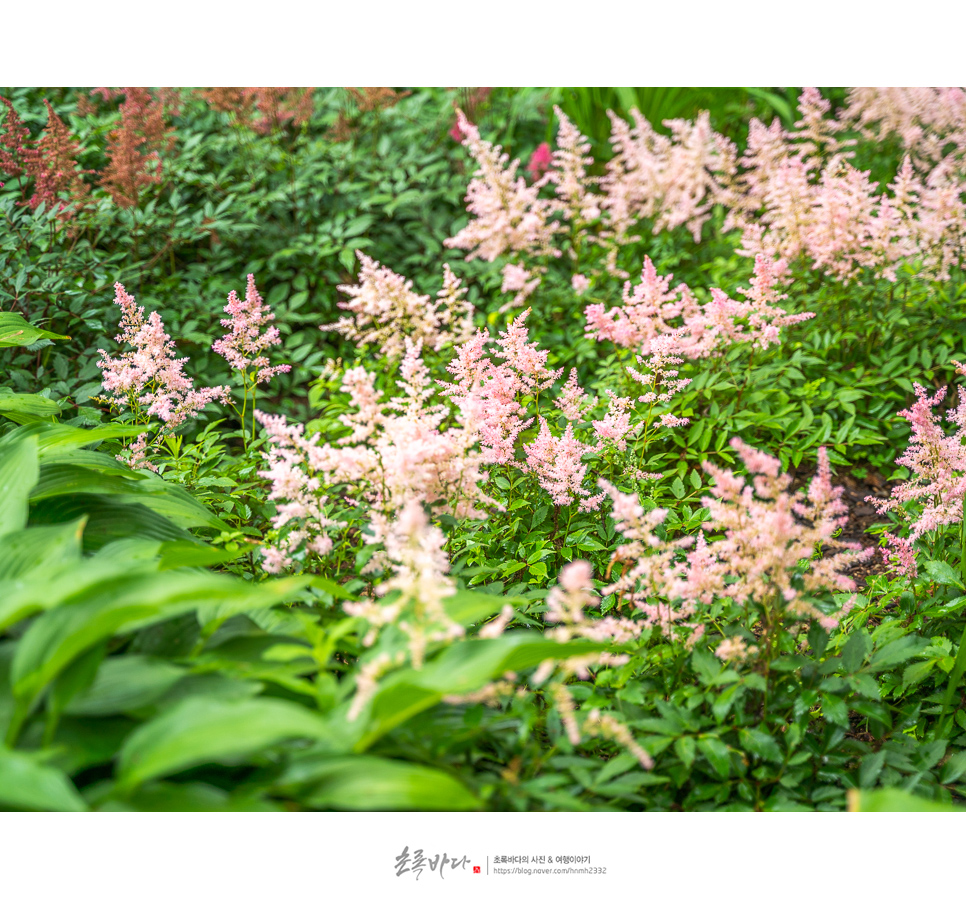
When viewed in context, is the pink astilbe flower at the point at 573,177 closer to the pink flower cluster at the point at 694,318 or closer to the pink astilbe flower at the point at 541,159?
the pink astilbe flower at the point at 541,159

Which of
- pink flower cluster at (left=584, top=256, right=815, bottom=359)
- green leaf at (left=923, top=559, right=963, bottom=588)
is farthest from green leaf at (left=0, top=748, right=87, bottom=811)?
pink flower cluster at (left=584, top=256, right=815, bottom=359)

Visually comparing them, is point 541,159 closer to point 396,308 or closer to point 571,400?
point 396,308

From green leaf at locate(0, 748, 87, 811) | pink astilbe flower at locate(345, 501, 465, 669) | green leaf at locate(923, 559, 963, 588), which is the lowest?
green leaf at locate(923, 559, 963, 588)

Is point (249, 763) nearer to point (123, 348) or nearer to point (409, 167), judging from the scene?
point (123, 348)

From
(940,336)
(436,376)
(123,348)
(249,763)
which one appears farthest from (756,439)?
(123,348)

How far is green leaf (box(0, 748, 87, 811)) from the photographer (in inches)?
31.8

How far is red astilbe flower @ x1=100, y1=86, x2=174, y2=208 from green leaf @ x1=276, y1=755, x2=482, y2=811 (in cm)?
263

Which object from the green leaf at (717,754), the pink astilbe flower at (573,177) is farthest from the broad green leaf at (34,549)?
the pink astilbe flower at (573,177)

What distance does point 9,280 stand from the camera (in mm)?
2492

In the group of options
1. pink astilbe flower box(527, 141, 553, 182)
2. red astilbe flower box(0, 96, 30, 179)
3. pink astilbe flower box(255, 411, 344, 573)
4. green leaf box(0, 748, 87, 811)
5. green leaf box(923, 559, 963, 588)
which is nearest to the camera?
green leaf box(0, 748, 87, 811)

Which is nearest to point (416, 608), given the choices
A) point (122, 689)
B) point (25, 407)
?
point (122, 689)

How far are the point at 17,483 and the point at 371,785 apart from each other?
0.87m

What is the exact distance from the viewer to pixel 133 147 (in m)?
2.87

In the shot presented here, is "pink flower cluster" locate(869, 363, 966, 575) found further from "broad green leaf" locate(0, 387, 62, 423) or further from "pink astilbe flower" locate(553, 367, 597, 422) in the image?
"broad green leaf" locate(0, 387, 62, 423)
